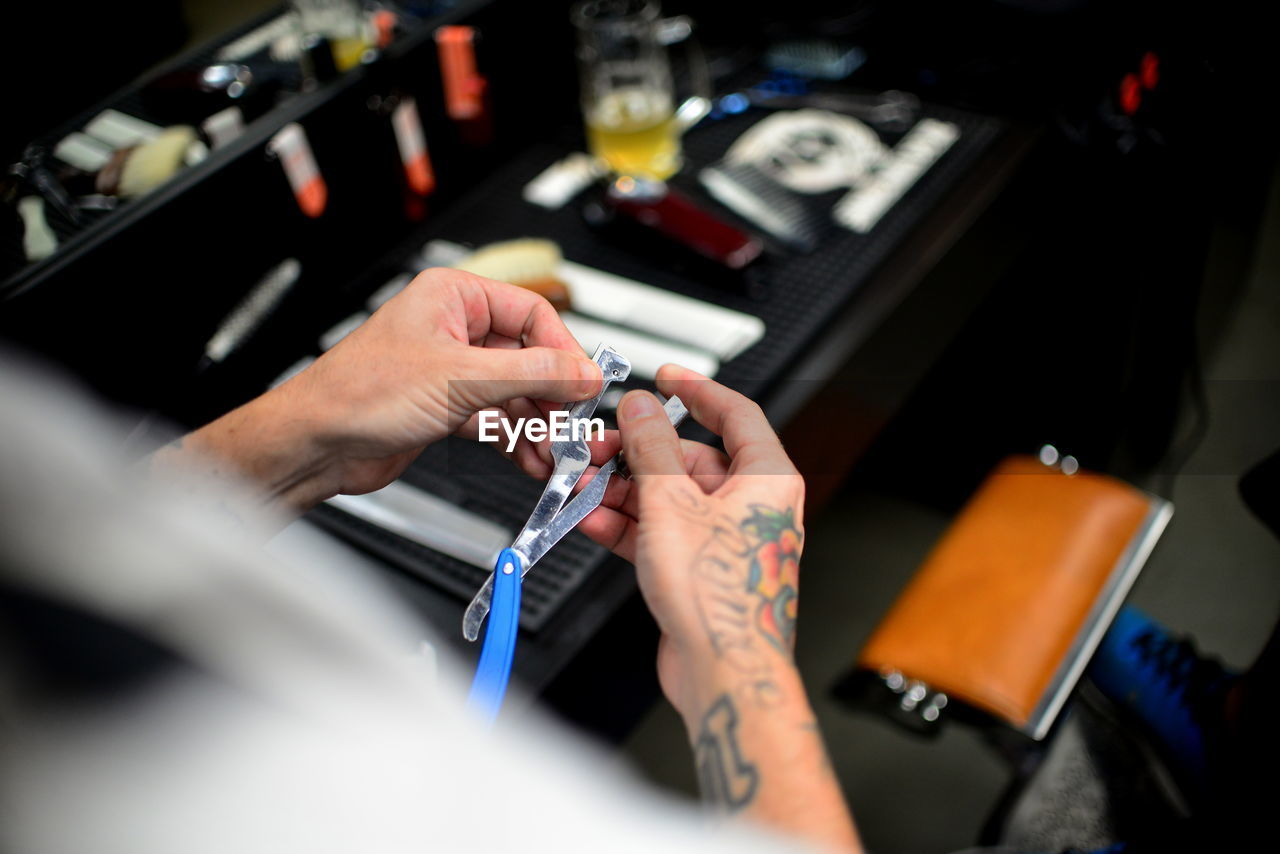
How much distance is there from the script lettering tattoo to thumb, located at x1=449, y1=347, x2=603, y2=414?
22 centimetres

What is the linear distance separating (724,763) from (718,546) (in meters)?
0.12

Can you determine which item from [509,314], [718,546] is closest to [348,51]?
[509,314]

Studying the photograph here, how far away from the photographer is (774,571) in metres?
0.55

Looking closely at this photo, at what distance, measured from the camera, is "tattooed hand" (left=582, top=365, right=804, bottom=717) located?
1.69 ft

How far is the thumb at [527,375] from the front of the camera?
590mm

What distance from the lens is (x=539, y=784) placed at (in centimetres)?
65

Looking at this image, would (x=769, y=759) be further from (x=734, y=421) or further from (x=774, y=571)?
(x=734, y=421)

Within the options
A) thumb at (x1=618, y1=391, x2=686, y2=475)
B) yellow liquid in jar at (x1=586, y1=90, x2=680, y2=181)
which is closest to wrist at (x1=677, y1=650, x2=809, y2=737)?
thumb at (x1=618, y1=391, x2=686, y2=475)

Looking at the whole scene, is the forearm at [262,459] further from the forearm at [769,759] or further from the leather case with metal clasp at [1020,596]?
the leather case with metal clasp at [1020,596]

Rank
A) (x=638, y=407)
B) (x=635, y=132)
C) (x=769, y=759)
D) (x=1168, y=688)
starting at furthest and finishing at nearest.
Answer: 1. (x=635, y=132)
2. (x=1168, y=688)
3. (x=638, y=407)
4. (x=769, y=759)

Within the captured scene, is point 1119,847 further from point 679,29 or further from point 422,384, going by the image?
point 679,29

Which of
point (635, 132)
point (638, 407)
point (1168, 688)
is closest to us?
point (638, 407)

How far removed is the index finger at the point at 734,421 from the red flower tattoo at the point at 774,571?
0.03 metres

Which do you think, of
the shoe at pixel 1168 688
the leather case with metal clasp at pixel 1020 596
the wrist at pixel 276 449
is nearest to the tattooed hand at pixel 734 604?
the wrist at pixel 276 449
